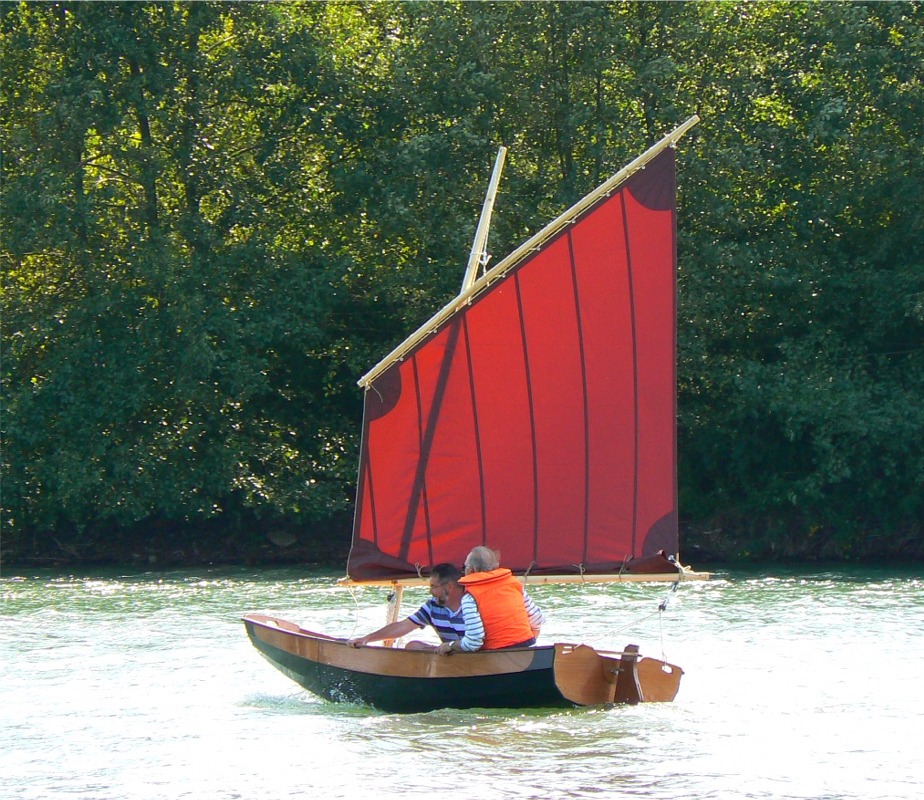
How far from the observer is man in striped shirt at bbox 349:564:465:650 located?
973 cm

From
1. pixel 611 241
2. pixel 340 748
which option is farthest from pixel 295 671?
pixel 611 241

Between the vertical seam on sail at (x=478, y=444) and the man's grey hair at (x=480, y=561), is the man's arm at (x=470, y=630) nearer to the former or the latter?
the man's grey hair at (x=480, y=561)

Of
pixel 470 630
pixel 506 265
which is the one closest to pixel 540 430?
pixel 506 265

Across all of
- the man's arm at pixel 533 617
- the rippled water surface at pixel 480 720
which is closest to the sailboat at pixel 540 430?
the man's arm at pixel 533 617

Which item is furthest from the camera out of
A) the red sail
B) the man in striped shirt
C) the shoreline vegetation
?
the shoreline vegetation

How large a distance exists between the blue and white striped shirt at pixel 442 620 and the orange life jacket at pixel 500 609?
0.88 feet

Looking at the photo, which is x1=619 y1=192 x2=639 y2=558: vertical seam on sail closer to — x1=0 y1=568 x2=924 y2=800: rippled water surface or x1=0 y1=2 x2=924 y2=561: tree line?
x1=0 y1=568 x2=924 y2=800: rippled water surface

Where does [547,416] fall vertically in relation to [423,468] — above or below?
above

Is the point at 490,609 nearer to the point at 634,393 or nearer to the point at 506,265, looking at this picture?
the point at 634,393

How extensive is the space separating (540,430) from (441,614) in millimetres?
1618

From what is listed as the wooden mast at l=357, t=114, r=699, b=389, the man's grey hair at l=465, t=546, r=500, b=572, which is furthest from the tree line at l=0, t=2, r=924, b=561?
the man's grey hair at l=465, t=546, r=500, b=572

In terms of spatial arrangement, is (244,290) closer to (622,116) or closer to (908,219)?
(622,116)

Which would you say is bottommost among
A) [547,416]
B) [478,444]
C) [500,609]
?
[500,609]

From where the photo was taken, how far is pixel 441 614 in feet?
32.3
